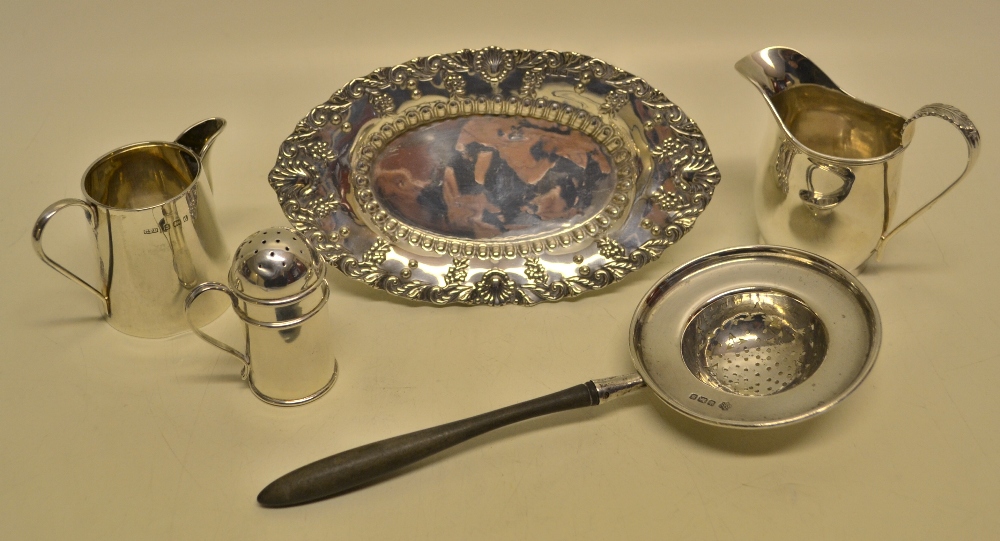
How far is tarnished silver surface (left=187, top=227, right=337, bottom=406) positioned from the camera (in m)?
1.62

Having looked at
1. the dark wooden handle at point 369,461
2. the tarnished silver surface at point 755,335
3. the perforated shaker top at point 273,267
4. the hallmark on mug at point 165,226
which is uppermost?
the perforated shaker top at point 273,267

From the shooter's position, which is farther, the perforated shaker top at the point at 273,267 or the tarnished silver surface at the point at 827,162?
the tarnished silver surface at the point at 827,162

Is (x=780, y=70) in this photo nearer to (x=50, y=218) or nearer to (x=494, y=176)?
(x=494, y=176)

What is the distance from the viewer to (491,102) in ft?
6.79

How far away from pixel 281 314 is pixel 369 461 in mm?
284

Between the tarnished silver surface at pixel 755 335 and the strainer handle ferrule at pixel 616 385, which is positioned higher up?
the tarnished silver surface at pixel 755 335

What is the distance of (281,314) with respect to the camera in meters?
1.65

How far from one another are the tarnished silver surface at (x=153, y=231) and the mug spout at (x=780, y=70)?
1.08 meters

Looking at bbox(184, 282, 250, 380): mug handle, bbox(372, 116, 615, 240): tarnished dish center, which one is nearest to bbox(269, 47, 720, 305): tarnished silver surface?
bbox(372, 116, 615, 240): tarnished dish center

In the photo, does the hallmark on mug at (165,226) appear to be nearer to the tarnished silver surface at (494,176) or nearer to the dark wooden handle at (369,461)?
the tarnished silver surface at (494,176)

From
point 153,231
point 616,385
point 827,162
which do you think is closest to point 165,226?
point 153,231

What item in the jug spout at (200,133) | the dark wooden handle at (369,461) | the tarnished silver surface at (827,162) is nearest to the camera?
the dark wooden handle at (369,461)

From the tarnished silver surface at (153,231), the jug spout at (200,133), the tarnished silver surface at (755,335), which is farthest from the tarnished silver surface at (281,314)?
the tarnished silver surface at (755,335)

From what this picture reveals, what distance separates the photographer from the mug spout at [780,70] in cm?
204
